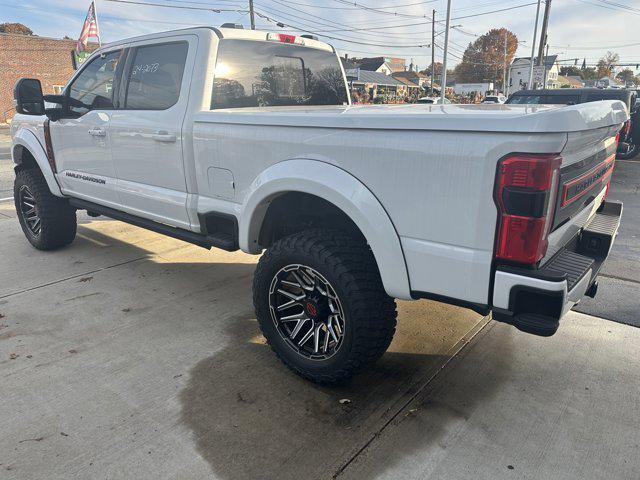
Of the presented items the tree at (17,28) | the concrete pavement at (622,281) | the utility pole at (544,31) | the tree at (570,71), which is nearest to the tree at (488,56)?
the tree at (570,71)

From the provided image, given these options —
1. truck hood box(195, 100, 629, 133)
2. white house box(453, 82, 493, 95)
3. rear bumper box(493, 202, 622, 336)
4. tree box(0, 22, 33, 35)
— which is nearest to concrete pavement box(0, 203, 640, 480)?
rear bumper box(493, 202, 622, 336)

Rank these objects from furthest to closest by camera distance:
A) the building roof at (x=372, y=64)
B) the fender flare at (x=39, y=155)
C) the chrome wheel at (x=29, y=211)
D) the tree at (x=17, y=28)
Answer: the building roof at (x=372, y=64)
the tree at (x=17, y=28)
the chrome wheel at (x=29, y=211)
the fender flare at (x=39, y=155)

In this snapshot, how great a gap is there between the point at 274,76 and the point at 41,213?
2.87 metres

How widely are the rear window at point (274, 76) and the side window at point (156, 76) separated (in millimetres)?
302

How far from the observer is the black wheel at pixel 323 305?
2477 millimetres

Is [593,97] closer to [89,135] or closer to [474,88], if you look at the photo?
[89,135]

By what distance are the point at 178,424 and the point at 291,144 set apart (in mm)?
1578

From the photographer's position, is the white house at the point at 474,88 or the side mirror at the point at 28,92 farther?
the white house at the point at 474,88

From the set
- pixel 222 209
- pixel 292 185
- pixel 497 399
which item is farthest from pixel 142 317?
pixel 497 399

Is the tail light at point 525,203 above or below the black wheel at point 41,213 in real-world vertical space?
above

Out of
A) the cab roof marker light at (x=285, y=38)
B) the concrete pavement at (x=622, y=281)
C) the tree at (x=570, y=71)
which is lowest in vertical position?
the concrete pavement at (x=622, y=281)

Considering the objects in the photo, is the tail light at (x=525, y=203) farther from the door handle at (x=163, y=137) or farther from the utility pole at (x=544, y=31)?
the utility pole at (x=544, y=31)

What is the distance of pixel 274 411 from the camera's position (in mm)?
2605

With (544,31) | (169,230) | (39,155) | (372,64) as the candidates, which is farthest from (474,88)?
(169,230)
